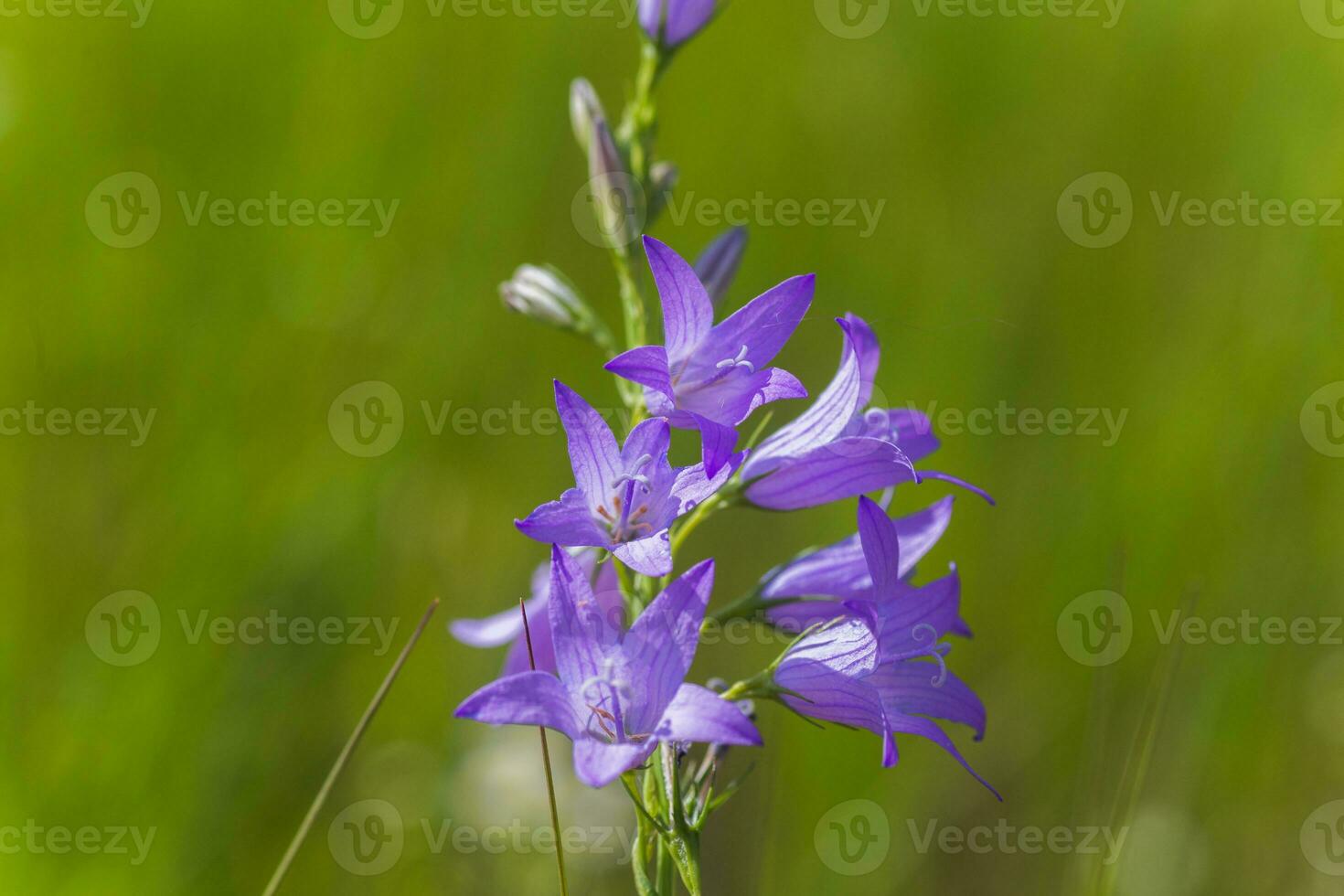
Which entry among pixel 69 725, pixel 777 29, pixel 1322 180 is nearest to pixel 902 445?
pixel 69 725

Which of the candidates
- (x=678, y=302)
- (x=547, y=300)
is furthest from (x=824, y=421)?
(x=547, y=300)

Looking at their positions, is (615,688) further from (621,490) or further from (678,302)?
(678,302)

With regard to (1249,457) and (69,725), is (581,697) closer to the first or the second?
(69,725)

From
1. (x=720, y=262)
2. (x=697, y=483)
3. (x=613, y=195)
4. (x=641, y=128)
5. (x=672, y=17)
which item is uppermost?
(x=672, y=17)

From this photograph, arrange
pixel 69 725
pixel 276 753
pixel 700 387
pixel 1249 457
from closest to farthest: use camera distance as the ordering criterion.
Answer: pixel 700 387
pixel 69 725
pixel 276 753
pixel 1249 457

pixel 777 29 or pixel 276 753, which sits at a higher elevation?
pixel 777 29
